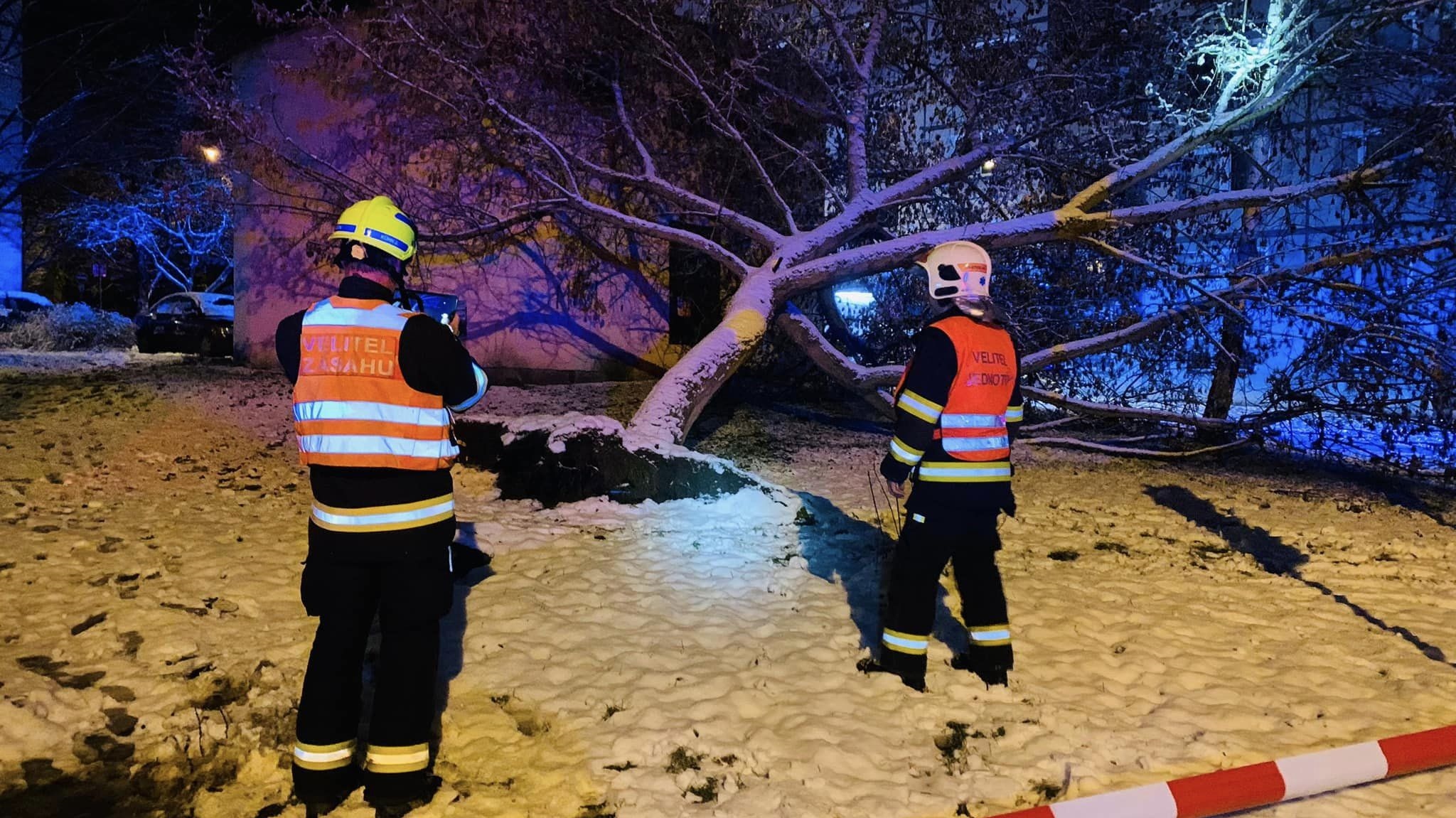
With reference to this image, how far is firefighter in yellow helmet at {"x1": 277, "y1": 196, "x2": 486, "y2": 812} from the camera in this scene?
2566 millimetres

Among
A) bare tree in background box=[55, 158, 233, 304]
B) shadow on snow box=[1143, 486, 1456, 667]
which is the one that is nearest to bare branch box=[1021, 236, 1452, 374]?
shadow on snow box=[1143, 486, 1456, 667]

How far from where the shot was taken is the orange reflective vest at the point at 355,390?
2.55 meters

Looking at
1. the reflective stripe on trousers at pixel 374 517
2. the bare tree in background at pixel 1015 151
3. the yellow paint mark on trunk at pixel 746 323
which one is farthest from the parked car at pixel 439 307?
the yellow paint mark on trunk at pixel 746 323

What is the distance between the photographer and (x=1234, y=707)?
139 inches

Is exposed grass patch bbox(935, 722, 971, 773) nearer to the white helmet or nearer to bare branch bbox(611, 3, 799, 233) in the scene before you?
the white helmet

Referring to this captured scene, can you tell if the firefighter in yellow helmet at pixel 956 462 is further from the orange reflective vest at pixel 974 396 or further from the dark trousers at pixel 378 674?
the dark trousers at pixel 378 674

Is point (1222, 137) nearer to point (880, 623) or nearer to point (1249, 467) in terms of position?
point (1249, 467)

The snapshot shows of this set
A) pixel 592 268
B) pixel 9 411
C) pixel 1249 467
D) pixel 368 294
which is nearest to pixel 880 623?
pixel 368 294

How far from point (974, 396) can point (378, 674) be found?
2.40 metres

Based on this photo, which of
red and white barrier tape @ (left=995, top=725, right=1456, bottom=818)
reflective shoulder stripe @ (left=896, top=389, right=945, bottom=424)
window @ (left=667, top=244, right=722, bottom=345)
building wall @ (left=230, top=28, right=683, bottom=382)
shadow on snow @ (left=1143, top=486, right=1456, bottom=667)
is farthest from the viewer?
window @ (left=667, top=244, right=722, bottom=345)

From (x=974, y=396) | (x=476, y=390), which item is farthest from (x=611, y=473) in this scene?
(x=476, y=390)

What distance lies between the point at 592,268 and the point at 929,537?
899 centimetres

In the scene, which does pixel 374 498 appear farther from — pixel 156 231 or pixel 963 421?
pixel 156 231

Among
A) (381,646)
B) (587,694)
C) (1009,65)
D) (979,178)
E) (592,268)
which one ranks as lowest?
(587,694)
